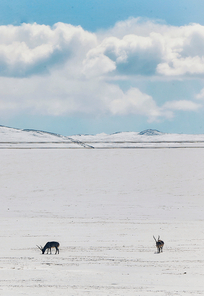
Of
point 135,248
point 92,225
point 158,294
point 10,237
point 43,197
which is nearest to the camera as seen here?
point 158,294

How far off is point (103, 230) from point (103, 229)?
148 millimetres

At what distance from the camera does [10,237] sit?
10312 millimetres

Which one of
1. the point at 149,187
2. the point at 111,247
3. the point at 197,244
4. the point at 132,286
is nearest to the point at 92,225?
the point at 111,247

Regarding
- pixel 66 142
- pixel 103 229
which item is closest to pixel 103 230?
pixel 103 229

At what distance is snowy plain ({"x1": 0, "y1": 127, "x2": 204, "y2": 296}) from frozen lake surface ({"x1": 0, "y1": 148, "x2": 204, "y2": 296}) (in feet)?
0.07

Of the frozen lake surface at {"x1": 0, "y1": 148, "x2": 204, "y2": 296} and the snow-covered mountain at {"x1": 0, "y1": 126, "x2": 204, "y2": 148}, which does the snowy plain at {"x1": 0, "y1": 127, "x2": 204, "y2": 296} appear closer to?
the frozen lake surface at {"x1": 0, "y1": 148, "x2": 204, "y2": 296}

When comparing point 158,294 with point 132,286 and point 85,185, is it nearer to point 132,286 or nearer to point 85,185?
point 132,286

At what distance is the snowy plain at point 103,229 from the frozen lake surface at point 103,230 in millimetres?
21

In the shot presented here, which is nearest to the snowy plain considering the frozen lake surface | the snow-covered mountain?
the frozen lake surface

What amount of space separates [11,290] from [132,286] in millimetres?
2408

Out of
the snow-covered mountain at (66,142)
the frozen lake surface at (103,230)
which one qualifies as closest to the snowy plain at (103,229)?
the frozen lake surface at (103,230)

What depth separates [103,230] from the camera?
11.2m

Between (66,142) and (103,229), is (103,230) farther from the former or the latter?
(66,142)

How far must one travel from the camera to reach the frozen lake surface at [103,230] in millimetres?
7113
